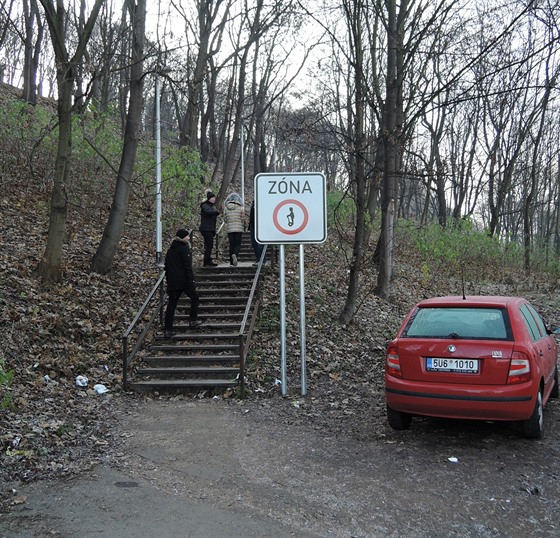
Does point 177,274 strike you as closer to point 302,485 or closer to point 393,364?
point 393,364

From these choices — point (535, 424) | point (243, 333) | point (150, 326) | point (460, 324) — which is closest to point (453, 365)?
point (460, 324)

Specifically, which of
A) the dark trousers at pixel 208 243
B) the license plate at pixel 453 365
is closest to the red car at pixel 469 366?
the license plate at pixel 453 365

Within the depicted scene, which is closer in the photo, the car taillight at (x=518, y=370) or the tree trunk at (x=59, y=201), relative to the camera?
the car taillight at (x=518, y=370)

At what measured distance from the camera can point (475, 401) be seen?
5.61 m

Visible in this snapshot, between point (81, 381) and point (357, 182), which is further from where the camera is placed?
point (357, 182)

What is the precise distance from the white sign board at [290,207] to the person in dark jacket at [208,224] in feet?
17.5

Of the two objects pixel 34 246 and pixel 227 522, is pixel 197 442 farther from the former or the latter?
pixel 34 246

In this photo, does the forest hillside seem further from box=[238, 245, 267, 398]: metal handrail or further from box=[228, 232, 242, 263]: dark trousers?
box=[228, 232, 242, 263]: dark trousers

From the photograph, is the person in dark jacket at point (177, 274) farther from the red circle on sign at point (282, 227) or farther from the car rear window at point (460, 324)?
the car rear window at point (460, 324)

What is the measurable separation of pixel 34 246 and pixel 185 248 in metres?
4.57

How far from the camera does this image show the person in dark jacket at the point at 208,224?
13602mm

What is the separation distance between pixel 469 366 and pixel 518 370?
48cm

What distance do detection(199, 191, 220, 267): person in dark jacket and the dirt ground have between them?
6834mm

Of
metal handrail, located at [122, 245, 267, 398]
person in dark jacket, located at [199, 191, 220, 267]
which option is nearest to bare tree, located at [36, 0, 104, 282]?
metal handrail, located at [122, 245, 267, 398]
